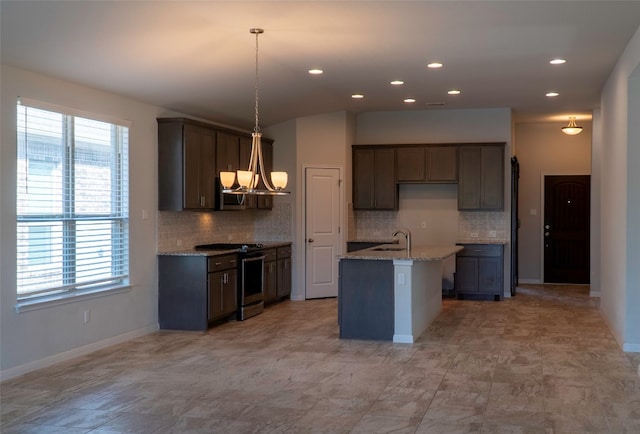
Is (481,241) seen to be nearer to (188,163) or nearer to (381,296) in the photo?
(381,296)

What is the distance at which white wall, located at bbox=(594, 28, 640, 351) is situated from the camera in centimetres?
654

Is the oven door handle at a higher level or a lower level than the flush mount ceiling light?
lower

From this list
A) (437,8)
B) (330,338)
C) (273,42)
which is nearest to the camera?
(437,8)

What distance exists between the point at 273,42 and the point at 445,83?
9.79 feet

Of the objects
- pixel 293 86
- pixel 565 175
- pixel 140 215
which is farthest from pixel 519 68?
pixel 565 175

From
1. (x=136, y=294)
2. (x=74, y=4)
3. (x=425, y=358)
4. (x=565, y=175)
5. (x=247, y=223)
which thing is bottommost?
(x=425, y=358)

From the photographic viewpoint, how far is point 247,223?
10516 millimetres

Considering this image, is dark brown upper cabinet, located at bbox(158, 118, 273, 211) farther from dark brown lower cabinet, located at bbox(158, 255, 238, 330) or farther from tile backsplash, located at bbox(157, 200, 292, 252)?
dark brown lower cabinet, located at bbox(158, 255, 238, 330)

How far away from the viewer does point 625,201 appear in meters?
6.63

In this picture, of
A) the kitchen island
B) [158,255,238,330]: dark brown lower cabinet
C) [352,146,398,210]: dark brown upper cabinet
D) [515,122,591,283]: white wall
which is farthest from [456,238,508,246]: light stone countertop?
[158,255,238,330]: dark brown lower cabinet

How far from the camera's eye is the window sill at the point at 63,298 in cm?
584

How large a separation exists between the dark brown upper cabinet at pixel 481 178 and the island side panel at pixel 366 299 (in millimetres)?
3935

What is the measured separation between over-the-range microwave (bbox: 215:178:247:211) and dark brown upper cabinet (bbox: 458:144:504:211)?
356cm

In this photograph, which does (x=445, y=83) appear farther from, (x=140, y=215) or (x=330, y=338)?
(x=140, y=215)
